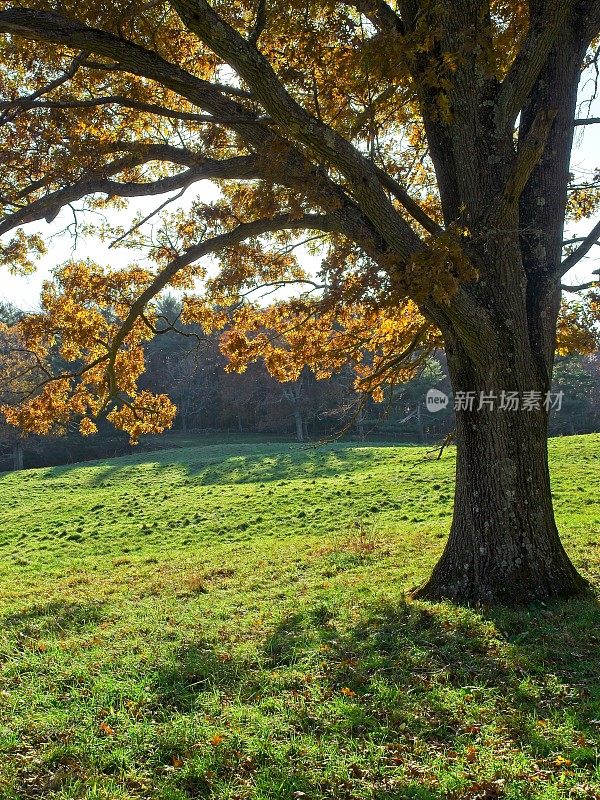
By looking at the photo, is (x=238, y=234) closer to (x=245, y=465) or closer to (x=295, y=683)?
(x=295, y=683)

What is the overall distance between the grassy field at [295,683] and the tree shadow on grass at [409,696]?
17 mm

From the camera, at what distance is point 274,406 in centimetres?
5409

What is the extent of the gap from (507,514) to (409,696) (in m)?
3.17

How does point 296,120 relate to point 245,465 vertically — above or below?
above

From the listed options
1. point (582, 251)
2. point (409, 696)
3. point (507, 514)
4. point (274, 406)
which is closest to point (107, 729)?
point (409, 696)

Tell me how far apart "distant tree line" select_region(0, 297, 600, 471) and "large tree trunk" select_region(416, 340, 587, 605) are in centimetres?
3806

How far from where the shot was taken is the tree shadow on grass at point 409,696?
398cm

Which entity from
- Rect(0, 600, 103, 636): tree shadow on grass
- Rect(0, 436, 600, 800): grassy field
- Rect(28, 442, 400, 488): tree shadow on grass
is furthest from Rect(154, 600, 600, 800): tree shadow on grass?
Rect(28, 442, 400, 488): tree shadow on grass

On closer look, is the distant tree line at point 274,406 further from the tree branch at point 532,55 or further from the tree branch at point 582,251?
the tree branch at point 532,55

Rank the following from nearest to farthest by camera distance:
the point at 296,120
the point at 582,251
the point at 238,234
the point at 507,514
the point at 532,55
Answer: the point at 296,120 < the point at 532,55 < the point at 507,514 < the point at 582,251 < the point at 238,234

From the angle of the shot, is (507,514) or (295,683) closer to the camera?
(295,683)

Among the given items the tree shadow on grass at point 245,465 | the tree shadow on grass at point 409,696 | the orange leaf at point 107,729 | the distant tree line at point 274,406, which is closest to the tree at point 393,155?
the tree shadow on grass at point 409,696

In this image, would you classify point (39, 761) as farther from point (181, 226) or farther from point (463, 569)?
point (181, 226)

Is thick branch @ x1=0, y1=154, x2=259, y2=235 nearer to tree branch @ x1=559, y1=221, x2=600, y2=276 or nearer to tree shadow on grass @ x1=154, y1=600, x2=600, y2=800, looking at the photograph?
tree branch @ x1=559, y1=221, x2=600, y2=276
